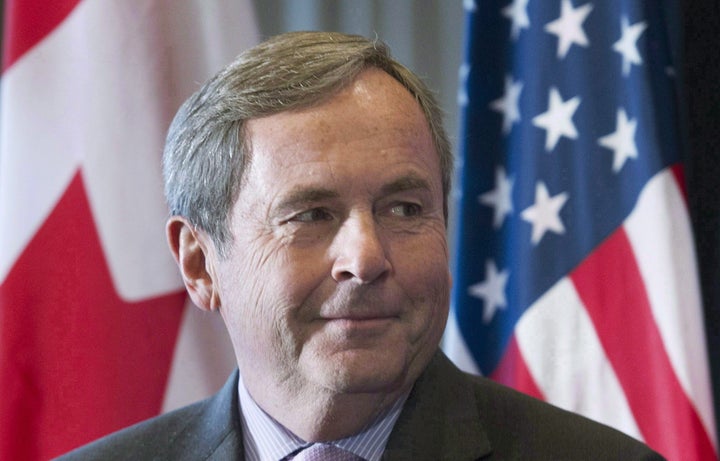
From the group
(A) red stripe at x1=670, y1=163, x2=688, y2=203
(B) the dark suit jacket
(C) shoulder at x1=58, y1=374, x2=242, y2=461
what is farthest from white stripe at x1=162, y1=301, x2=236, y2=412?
(A) red stripe at x1=670, y1=163, x2=688, y2=203

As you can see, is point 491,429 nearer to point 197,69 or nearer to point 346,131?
point 346,131

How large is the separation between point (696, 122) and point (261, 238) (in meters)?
1.70

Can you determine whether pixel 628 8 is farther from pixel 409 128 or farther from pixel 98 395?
pixel 98 395

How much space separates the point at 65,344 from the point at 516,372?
1206mm

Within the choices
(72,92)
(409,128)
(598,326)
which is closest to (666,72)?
(598,326)

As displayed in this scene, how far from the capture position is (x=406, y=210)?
1717 mm

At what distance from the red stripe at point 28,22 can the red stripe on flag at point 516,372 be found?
4.96ft

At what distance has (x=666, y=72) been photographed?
8.76 ft

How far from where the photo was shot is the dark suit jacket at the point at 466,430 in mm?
1727

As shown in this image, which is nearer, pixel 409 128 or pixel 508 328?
pixel 409 128

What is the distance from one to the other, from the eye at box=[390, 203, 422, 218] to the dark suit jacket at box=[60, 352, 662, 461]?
1.00 feet

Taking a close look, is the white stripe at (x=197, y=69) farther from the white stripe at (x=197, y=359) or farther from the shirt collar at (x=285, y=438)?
the shirt collar at (x=285, y=438)

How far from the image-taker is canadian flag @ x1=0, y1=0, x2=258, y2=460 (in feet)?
8.40

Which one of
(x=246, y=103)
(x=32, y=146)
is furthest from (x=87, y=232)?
(x=246, y=103)
